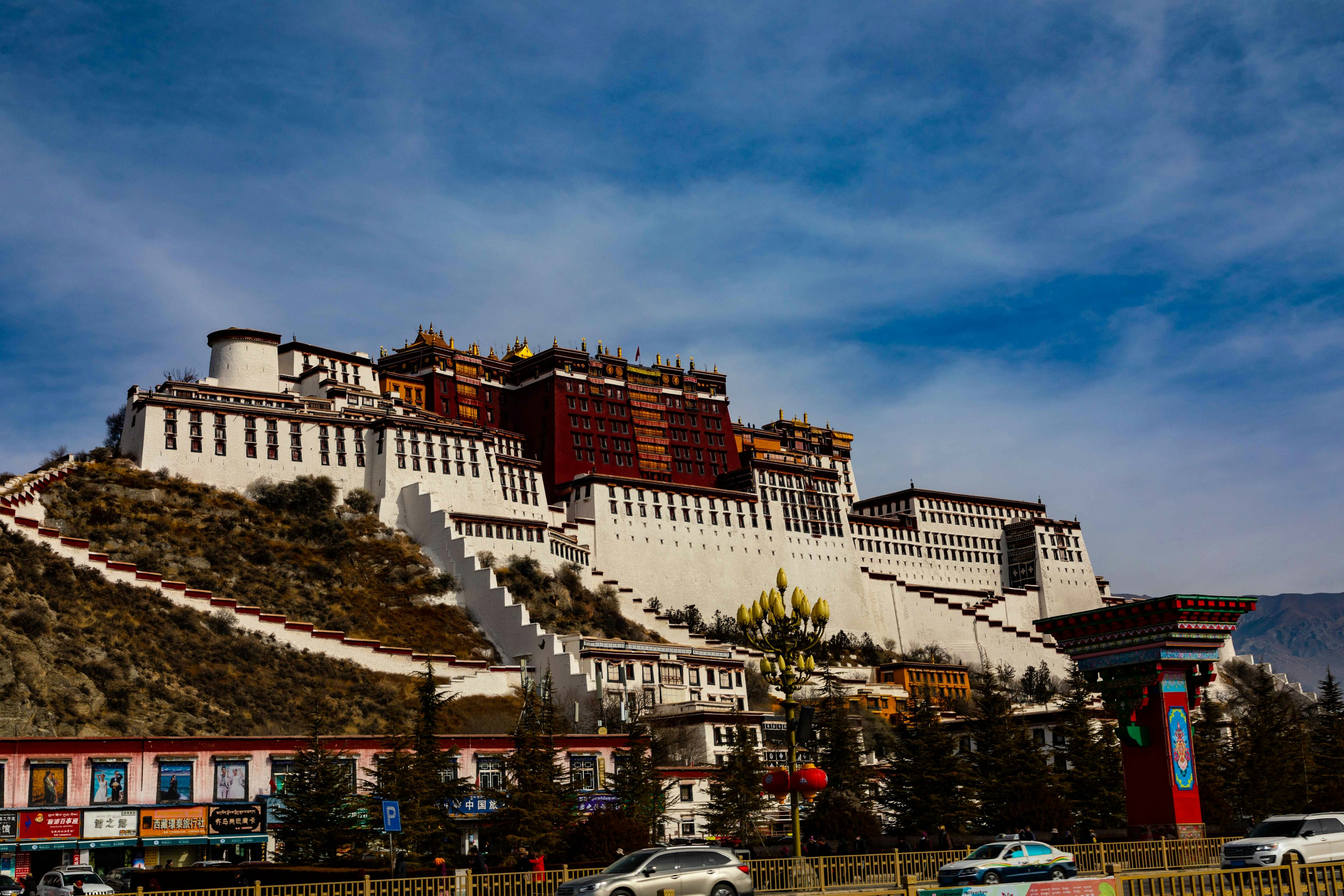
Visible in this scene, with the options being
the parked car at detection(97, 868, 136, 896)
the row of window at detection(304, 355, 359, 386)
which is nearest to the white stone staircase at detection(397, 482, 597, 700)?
the row of window at detection(304, 355, 359, 386)

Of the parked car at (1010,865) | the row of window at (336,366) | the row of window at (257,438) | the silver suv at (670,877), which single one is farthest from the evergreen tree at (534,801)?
the row of window at (336,366)

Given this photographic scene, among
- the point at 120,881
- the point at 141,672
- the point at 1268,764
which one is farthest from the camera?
the point at 141,672

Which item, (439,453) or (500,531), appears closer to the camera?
(500,531)

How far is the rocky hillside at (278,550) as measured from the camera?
7488 cm

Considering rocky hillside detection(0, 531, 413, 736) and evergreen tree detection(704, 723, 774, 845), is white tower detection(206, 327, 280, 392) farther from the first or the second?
evergreen tree detection(704, 723, 774, 845)

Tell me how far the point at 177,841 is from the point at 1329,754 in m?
47.8

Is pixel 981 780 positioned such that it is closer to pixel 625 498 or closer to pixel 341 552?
pixel 341 552

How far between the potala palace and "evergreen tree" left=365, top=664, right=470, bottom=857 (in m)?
29.2

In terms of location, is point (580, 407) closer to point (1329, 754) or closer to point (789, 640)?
point (1329, 754)

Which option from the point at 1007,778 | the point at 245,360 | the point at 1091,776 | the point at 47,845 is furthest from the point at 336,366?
the point at 1091,776

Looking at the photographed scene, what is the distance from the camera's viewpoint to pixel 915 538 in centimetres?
12275

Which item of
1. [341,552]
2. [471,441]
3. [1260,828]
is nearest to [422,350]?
[471,441]

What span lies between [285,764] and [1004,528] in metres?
95.5

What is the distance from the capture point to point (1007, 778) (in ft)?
166
